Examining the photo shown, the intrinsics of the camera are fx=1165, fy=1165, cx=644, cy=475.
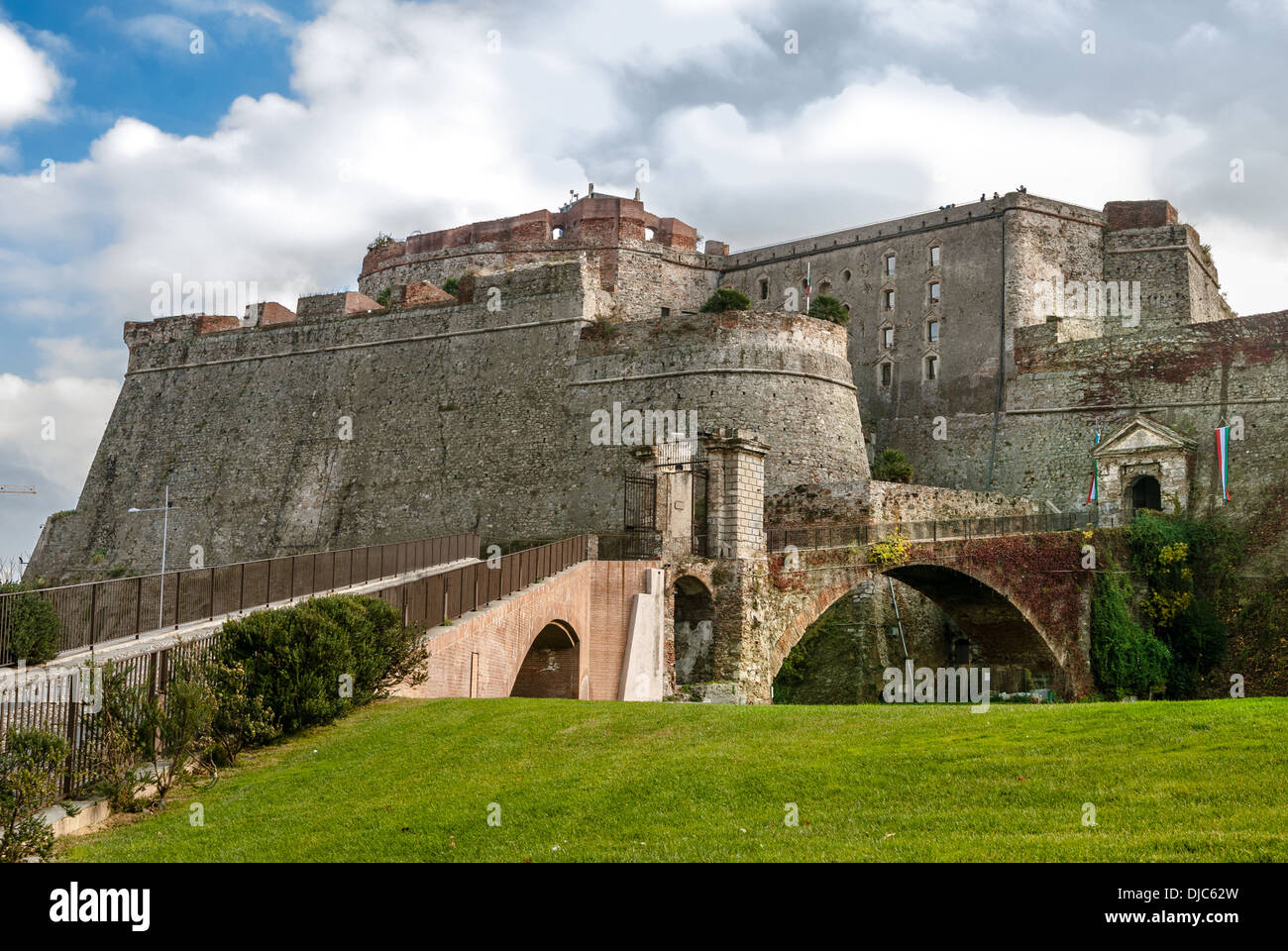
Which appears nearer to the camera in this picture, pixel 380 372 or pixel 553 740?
pixel 553 740

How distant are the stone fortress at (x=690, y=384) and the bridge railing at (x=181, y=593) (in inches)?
557

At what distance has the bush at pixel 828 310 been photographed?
142ft

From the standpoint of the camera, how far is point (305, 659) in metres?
14.8

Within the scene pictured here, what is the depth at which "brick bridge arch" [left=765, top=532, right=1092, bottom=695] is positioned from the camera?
102 ft

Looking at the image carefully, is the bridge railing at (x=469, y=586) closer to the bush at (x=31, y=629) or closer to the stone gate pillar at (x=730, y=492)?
the stone gate pillar at (x=730, y=492)

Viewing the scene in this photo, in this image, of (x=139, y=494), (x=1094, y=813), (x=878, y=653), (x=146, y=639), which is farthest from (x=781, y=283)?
(x=1094, y=813)

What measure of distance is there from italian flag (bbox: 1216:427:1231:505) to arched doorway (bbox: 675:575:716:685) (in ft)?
63.8

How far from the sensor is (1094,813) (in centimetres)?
945

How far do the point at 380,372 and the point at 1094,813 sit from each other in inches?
1481

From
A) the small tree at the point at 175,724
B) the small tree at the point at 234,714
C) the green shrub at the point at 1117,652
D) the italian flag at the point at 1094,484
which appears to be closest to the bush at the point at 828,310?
the italian flag at the point at 1094,484

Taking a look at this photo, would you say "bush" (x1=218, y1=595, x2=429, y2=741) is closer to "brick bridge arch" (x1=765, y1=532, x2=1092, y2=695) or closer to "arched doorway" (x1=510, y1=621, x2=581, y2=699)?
"arched doorway" (x1=510, y1=621, x2=581, y2=699)

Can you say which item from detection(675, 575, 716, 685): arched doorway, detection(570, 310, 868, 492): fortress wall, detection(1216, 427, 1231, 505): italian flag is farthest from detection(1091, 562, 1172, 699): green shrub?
detection(675, 575, 716, 685): arched doorway

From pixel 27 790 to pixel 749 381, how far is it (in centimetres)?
Result: 2794
